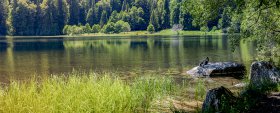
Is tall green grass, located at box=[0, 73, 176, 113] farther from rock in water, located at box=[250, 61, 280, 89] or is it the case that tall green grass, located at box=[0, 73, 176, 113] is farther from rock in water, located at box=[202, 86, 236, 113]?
rock in water, located at box=[250, 61, 280, 89]

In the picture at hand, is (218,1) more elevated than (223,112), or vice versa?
(218,1)

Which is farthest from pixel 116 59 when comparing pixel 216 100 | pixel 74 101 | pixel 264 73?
pixel 216 100

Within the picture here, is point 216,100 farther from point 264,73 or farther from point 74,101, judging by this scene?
point 264,73

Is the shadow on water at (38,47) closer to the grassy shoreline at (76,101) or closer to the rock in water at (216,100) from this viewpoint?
the grassy shoreline at (76,101)

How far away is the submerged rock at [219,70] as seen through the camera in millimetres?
34312

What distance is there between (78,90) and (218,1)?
7442 mm

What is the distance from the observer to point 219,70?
1371 inches

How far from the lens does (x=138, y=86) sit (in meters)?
19.5

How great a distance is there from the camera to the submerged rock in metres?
34.3

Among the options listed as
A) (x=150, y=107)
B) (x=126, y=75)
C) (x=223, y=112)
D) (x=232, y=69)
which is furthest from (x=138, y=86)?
(x=232, y=69)

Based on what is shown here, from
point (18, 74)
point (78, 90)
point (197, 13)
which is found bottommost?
point (18, 74)

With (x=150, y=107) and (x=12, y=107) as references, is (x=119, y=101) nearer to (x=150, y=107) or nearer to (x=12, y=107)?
(x=150, y=107)

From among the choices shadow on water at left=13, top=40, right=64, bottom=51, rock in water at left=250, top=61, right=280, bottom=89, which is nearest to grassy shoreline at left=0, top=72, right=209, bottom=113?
rock in water at left=250, top=61, right=280, bottom=89

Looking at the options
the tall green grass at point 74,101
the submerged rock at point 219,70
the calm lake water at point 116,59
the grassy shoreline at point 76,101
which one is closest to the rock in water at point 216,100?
the grassy shoreline at point 76,101
